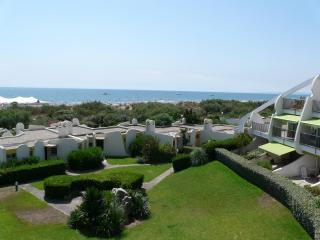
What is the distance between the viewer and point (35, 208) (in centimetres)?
2448

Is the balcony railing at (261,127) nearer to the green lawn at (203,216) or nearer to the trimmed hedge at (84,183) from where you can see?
the green lawn at (203,216)

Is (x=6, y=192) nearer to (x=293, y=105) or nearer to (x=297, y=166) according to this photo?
(x=297, y=166)

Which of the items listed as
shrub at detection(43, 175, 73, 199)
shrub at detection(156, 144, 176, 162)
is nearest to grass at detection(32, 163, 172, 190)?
shrub at detection(156, 144, 176, 162)

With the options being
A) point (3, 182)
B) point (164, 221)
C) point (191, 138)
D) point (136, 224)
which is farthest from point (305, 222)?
point (191, 138)

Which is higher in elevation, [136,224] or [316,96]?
[316,96]

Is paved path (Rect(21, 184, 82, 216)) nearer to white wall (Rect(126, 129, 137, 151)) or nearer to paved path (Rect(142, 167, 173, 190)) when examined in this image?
paved path (Rect(142, 167, 173, 190))

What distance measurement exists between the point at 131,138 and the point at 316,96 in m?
19.2

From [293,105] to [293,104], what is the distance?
11cm

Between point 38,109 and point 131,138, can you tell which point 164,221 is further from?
point 38,109

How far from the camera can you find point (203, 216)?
2208cm

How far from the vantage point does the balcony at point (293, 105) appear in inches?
1281

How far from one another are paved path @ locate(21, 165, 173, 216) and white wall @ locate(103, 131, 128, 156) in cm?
808

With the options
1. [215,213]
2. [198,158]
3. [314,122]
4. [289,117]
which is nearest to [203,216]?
[215,213]

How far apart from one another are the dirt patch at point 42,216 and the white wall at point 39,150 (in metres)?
10.2
